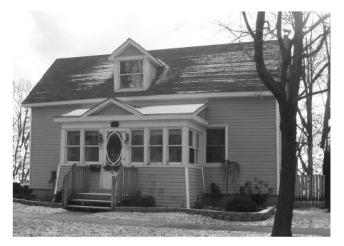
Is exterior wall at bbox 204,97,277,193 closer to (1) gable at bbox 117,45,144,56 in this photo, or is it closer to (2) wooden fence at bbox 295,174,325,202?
(2) wooden fence at bbox 295,174,325,202

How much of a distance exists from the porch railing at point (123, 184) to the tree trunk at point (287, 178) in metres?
6.31

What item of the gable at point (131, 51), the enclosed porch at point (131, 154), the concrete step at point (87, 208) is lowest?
the concrete step at point (87, 208)

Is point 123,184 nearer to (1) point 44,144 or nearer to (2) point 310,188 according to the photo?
(1) point 44,144

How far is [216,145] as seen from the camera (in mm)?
17641

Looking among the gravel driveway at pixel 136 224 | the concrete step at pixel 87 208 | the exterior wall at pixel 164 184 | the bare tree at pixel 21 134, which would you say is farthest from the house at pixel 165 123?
the gravel driveway at pixel 136 224

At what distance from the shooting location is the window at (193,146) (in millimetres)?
16516

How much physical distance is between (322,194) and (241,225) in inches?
240

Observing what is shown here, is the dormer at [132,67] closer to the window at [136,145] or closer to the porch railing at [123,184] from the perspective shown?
the window at [136,145]

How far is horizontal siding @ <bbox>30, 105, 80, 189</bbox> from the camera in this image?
19.5 meters

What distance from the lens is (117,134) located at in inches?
654

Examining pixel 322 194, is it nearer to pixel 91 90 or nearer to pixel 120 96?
pixel 120 96

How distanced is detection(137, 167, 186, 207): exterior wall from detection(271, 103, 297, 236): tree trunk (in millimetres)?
5785

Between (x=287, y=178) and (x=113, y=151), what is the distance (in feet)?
25.5

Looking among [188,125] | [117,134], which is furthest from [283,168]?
[117,134]
